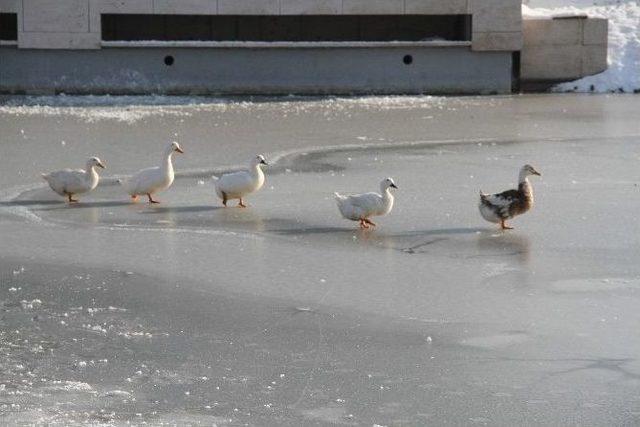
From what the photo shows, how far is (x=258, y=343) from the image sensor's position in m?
8.20

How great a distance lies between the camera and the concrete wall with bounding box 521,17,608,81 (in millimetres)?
24906

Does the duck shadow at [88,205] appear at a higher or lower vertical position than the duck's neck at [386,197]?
lower

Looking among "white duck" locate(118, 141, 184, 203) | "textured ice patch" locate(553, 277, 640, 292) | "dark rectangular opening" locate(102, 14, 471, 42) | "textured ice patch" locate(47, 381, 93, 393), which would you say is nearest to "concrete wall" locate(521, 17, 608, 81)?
"dark rectangular opening" locate(102, 14, 471, 42)

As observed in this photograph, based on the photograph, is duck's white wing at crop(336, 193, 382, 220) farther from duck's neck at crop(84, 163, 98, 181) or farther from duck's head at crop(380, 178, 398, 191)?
duck's neck at crop(84, 163, 98, 181)

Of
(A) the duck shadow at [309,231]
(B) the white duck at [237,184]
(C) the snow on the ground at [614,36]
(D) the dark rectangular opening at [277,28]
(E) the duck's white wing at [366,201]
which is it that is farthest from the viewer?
(D) the dark rectangular opening at [277,28]

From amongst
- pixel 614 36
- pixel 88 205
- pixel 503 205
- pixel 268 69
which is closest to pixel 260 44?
pixel 268 69

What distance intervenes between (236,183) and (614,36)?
14.8m

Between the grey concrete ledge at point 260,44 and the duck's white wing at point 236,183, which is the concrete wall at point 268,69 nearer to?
the grey concrete ledge at point 260,44

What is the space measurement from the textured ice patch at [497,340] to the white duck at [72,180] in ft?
19.8

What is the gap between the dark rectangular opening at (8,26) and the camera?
26866 millimetres

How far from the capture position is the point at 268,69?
964 inches

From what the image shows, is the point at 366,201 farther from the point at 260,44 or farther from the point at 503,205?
the point at 260,44

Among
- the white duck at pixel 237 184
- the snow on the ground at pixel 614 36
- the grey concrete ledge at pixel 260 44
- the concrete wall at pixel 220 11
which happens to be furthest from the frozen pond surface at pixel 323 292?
the snow on the ground at pixel 614 36

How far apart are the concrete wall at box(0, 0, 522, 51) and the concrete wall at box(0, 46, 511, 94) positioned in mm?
288
